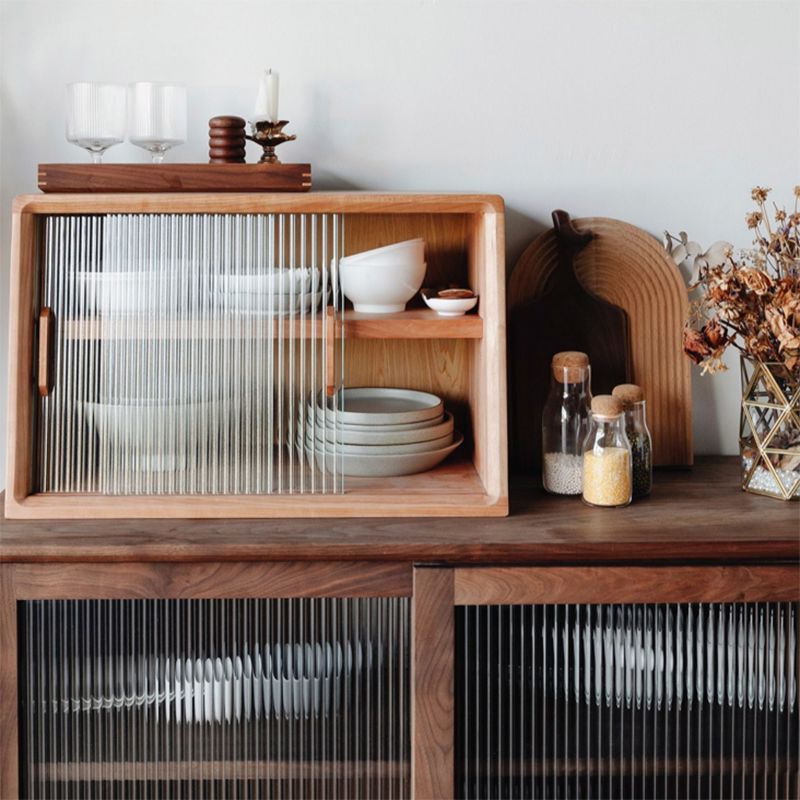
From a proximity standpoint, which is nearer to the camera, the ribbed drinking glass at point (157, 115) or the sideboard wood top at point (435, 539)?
the sideboard wood top at point (435, 539)

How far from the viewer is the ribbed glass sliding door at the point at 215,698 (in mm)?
1453

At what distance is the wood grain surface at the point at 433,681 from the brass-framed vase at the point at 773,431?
548mm

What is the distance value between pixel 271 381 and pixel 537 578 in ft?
1.62

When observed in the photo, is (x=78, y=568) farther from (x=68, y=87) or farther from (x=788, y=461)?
(x=788, y=461)

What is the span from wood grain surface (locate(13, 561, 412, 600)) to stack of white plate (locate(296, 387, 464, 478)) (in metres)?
0.20

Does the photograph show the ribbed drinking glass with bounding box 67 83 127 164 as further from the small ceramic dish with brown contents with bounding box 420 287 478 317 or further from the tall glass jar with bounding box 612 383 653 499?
the tall glass jar with bounding box 612 383 653 499

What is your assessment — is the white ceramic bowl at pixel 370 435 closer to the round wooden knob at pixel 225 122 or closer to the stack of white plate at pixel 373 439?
the stack of white plate at pixel 373 439

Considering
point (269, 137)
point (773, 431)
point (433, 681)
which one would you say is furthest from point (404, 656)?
point (269, 137)

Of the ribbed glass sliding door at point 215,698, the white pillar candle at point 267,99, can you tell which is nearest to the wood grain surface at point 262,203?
the white pillar candle at point 267,99

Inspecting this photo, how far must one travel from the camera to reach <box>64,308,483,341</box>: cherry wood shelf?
153cm

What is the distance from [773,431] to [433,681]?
64cm

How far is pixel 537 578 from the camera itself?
1422mm

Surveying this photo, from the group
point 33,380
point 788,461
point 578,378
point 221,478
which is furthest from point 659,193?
point 33,380

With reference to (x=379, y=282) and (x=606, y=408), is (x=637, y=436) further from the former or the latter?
(x=379, y=282)
